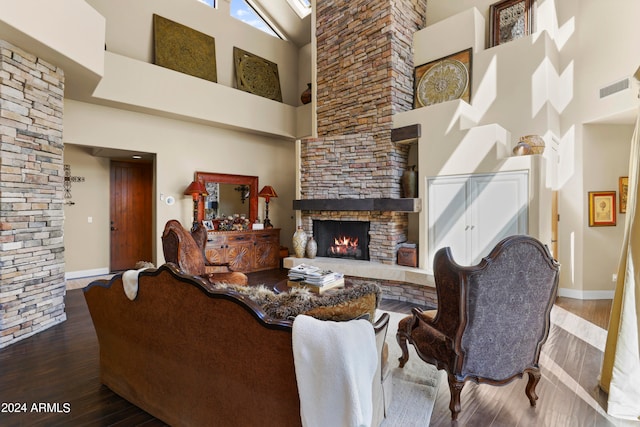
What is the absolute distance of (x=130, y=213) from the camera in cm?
693

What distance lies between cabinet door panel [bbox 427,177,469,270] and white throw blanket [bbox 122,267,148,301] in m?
3.87

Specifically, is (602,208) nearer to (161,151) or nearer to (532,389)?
(532,389)

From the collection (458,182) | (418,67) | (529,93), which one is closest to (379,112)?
(418,67)

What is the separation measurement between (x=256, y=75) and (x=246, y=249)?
3.97m

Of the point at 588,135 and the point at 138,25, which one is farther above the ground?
the point at 138,25

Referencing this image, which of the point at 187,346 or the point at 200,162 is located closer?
the point at 187,346

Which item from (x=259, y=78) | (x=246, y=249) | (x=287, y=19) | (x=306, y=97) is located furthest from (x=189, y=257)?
(x=287, y=19)

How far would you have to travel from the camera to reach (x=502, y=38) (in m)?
4.98

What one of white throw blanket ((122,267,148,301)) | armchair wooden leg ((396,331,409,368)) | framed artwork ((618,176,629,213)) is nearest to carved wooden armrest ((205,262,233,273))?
white throw blanket ((122,267,148,301))

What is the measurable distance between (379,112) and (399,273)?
266 cm

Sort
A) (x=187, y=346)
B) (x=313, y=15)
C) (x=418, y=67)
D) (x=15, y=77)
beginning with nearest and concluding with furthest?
(x=187, y=346) < (x=15, y=77) < (x=418, y=67) < (x=313, y=15)

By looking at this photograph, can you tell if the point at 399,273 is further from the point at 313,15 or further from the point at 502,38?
the point at 313,15

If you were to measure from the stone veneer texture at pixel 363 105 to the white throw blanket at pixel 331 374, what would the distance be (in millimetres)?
3929

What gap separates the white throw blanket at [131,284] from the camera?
203 cm
